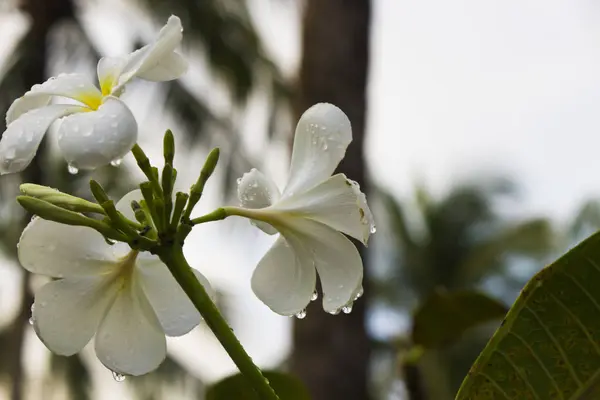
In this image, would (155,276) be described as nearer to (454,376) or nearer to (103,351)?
(103,351)

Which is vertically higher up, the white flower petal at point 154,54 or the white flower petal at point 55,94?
the white flower petal at point 154,54

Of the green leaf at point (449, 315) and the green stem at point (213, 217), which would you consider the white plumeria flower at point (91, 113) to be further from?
the green leaf at point (449, 315)

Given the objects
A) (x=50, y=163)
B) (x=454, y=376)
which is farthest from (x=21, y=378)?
(x=454, y=376)

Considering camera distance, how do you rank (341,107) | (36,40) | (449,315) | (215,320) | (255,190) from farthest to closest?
1. (36,40)
2. (341,107)
3. (449,315)
4. (255,190)
5. (215,320)

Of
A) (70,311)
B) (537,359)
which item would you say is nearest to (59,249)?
(70,311)

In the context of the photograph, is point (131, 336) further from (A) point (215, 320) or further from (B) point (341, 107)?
(B) point (341, 107)

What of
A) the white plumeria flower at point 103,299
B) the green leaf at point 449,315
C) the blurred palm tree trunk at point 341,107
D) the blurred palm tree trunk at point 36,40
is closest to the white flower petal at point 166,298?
the white plumeria flower at point 103,299
